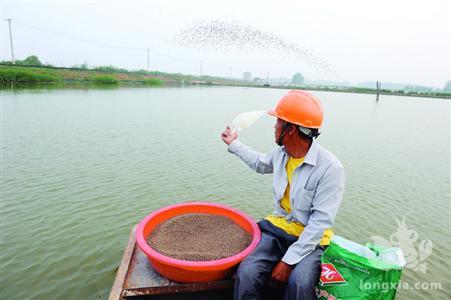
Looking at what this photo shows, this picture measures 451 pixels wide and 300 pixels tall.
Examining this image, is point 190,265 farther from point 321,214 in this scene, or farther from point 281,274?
point 321,214

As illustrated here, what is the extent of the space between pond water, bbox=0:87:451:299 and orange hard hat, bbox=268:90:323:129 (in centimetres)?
244

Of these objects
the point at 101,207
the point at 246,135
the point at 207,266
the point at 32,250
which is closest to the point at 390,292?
the point at 207,266

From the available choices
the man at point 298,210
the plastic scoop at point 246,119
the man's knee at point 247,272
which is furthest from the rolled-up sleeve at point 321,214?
the plastic scoop at point 246,119

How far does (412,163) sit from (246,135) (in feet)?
16.4

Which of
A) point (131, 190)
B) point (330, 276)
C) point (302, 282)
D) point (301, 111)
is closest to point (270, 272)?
point (302, 282)

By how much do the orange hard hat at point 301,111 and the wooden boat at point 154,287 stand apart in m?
1.29

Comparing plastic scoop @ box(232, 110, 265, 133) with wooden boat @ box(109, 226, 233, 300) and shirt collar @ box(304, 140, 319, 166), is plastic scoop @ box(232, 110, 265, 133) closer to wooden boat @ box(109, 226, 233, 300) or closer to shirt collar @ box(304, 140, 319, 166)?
shirt collar @ box(304, 140, 319, 166)

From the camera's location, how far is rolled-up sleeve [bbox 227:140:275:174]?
2.82m

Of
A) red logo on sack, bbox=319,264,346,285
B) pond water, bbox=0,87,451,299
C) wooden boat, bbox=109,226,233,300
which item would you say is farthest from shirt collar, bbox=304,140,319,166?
pond water, bbox=0,87,451,299

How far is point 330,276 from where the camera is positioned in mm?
2045

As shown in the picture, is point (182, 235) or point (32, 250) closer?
point (182, 235)

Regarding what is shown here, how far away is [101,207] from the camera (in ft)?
15.5

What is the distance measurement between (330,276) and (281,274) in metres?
0.33

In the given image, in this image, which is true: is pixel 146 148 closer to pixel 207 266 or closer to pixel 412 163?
pixel 207 266
